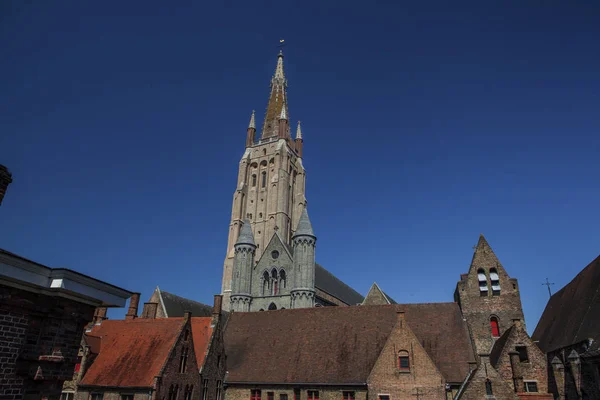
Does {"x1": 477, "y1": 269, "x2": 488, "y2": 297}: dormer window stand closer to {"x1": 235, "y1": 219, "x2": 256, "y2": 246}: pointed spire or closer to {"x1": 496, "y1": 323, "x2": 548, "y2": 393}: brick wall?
{"x1": 496, "y1": 323, "x2": 548, "y2": 393}: brick wall

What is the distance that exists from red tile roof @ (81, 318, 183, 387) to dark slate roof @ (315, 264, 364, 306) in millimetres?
25086

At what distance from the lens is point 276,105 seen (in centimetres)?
8419

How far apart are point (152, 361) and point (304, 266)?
80.0 feet

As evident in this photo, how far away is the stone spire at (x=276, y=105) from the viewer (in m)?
79.9

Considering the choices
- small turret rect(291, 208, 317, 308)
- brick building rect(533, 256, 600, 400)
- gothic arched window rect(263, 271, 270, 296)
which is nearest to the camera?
brick building rect(533, 256, 600, 400)

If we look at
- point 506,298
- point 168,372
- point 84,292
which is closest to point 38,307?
point 84,292

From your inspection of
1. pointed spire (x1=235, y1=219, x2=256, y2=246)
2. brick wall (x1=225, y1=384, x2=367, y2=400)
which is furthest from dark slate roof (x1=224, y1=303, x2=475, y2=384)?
pointed spire (x1=235, y1=219, x2=256, y2=246)

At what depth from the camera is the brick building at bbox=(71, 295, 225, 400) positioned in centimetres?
2412

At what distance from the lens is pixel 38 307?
9.39 metres

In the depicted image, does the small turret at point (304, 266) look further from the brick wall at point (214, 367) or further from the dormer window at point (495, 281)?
the dormer window at point (495, 281)

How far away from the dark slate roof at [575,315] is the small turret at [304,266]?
21520 millimetres

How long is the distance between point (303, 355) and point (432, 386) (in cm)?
889

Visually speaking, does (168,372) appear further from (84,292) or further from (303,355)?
(84,292)

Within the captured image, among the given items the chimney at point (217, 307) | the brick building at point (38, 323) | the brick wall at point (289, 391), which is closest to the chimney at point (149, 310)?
the chimney at point (217, 307)
